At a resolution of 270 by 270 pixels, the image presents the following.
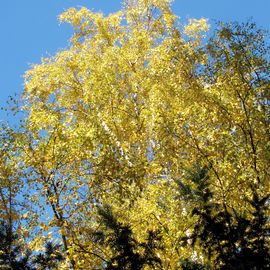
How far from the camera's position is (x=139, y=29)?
2925cm

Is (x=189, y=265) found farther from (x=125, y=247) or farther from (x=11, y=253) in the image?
(x=11, y=253)

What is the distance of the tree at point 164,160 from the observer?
14.5 meters

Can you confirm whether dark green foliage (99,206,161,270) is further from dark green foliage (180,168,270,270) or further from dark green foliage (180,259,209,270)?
dark green foliage (180,168,270,270)

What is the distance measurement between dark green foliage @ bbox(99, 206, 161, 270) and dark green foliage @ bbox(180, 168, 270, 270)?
1.46m

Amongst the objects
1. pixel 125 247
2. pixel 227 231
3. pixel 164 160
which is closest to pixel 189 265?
pixel 227 231

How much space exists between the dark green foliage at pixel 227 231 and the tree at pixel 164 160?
34 millimetres

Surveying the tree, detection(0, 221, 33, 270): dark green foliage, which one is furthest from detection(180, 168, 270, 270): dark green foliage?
detection(0, 221, 33, 270): dark green foliage

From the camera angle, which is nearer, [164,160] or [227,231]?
[227,231]

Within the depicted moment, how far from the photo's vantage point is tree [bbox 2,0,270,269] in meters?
14.5

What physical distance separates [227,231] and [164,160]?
5564mm

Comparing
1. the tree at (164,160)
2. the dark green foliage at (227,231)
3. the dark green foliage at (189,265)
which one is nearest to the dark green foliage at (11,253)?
the tree at (164,160)

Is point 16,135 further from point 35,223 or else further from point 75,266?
point 75,266

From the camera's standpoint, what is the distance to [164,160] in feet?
62.9

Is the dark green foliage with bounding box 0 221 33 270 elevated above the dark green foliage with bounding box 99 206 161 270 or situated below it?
above
